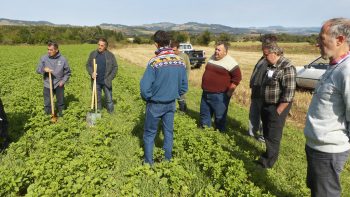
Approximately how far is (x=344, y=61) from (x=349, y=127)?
1.91 ft

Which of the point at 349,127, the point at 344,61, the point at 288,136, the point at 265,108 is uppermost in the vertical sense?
the point at 344,61

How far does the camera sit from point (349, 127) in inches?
105

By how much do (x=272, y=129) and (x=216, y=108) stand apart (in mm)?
1769

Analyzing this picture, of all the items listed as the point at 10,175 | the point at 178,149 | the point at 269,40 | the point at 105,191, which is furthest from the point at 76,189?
the point at 269,40

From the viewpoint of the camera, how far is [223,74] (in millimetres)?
6402

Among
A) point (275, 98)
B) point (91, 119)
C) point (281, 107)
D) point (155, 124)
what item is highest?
point (275, 98)

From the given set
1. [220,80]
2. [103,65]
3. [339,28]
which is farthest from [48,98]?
[339,28]

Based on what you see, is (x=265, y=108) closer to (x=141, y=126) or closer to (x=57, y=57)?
(x=141, y=126)

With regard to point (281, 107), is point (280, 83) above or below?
above

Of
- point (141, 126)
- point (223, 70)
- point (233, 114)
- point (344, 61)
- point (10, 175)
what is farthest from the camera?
point (233, 114)

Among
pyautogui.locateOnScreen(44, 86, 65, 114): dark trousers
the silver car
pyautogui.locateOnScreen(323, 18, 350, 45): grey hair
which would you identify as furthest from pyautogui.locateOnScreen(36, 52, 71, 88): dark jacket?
the silver car

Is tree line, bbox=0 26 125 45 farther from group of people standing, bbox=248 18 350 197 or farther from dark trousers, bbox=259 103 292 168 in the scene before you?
group of people standing, bbox=248 18 350 197

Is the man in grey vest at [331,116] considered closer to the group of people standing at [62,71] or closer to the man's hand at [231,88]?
the man's hand at [231,88]

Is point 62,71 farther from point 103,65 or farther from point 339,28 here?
point 339,28
